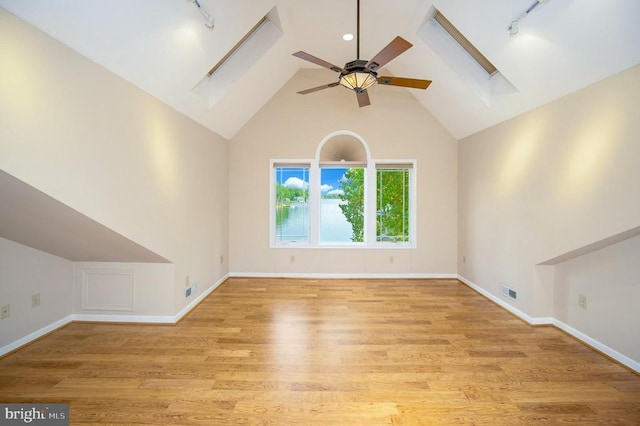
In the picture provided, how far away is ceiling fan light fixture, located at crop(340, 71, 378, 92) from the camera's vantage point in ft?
9.19

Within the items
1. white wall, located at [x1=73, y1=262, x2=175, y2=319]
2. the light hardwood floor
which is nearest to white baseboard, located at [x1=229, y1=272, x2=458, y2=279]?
the light hardwood floor

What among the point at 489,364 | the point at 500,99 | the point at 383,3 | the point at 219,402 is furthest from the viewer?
the point at 500,99

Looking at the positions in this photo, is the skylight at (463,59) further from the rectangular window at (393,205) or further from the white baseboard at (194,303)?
the white baseboard at (194,303)

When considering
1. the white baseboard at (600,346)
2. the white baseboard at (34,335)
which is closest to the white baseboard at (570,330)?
the white baseboard at (600,346)

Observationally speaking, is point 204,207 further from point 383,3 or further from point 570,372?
point 570,372

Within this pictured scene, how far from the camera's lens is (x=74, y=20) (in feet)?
6.47

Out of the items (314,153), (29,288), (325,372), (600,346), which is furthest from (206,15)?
(600,346)

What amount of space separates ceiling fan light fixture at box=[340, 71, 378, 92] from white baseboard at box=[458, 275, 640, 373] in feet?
10.4

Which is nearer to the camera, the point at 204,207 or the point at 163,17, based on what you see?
the point at 163,17

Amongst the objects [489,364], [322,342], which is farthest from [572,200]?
[322,342]

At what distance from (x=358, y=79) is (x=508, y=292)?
323cm

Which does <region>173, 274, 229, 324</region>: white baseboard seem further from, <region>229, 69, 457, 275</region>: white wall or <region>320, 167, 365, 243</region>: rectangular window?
<region>320, 167, 365, 243</region>: rectangular window

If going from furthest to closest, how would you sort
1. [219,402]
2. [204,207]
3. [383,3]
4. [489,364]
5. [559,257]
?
1. [204,207]
2. [383,3]
3. [559,257]
4. [489,364]
5. [219,402]

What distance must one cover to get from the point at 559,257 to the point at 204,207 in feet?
14.2
